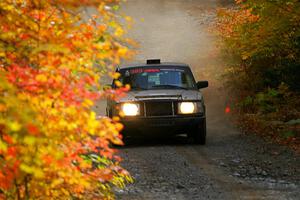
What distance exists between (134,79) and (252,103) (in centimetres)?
606

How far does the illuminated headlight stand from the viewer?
502 inches

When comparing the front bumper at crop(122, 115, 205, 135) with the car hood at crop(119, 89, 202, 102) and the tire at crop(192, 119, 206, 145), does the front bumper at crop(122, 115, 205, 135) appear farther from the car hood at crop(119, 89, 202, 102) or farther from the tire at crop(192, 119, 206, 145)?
the car hood at crop(119, 89, 202, 102)

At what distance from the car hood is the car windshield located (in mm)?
389

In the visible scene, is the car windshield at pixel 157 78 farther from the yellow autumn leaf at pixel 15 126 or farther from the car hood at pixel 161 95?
the yellow autumn leaf at pixel 15 126

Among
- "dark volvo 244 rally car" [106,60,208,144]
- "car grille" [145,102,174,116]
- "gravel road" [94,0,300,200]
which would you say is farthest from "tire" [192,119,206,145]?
"car grille" [145,102,174,116]

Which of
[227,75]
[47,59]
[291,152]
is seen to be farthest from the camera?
[227,75]

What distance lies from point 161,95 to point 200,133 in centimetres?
113

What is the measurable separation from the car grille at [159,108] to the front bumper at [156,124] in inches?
3.2

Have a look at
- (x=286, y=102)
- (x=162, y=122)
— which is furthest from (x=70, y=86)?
(x=286, y=102)

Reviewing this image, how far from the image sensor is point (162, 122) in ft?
41.7

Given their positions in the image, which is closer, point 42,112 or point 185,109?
point 42,112

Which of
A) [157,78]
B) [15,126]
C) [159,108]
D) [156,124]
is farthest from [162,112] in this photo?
[15,126]

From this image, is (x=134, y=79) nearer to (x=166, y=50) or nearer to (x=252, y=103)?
(x=252, y=103)

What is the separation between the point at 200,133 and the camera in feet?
43.0
